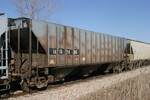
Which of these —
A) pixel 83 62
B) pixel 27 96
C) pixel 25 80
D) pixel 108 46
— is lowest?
pixel 27 96

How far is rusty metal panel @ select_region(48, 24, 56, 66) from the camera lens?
332 inches

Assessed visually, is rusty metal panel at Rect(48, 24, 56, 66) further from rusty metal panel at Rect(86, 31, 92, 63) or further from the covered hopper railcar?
rusty metal panel at Rect(86, 31, 92, 63)

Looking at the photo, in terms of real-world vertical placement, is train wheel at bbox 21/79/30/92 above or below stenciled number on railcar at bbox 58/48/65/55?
below

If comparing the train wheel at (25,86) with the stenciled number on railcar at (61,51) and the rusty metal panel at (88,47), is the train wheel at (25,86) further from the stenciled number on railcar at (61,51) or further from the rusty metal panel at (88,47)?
the rusty metal panel at (88,47)

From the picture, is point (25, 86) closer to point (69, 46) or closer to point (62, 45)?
point (62, 45)

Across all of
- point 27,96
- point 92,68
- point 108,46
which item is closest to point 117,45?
point 108,46

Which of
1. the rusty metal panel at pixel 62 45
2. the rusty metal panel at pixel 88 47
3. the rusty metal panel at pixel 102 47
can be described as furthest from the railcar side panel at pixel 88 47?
the rusty metal panel at pixel 62 45

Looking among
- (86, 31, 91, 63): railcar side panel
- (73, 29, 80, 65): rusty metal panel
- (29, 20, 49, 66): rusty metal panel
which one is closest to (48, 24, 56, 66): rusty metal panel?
(29, 20, 49, 66): rusty metal panel

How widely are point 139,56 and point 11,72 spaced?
18.0m

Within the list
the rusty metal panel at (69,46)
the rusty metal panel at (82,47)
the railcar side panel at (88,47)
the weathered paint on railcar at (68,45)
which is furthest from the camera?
the railcar side panel at (88,47)

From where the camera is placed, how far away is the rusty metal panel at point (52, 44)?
8422 millimetres

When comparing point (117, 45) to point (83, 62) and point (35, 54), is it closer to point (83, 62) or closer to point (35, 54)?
point (83, 62)

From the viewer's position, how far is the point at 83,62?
10797mm

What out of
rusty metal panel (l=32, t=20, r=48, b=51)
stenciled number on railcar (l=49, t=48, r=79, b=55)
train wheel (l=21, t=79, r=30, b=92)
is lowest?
train wheel (l=21, t=79, r=30, b=92)
